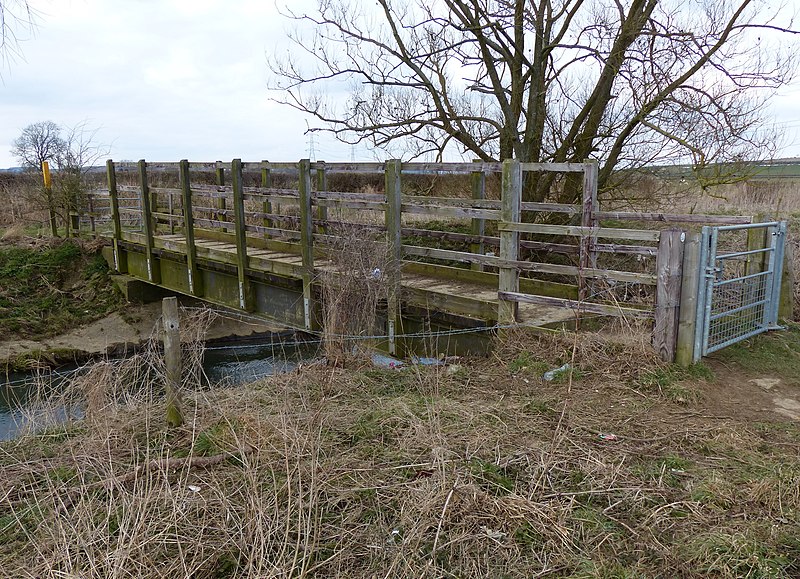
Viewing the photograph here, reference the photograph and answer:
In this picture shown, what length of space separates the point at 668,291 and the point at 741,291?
142 cm

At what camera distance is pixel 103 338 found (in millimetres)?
14508

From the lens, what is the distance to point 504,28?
10.8 metres

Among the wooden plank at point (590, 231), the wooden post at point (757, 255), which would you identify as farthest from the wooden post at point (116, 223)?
the wooden post at point (757, 255)

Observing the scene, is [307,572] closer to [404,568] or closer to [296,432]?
[404,568]

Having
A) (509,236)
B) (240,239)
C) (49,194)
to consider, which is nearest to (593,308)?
(509,236)

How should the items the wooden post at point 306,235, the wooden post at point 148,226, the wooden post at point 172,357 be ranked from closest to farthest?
the wooden post at point 172,357, the wooden post at point 306,235, the wooden post at point 148,226

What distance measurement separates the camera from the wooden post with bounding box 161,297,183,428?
15.6 feet

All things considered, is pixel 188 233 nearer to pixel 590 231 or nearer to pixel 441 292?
pixel 441 292

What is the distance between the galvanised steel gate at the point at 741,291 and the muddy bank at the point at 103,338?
27.1ft

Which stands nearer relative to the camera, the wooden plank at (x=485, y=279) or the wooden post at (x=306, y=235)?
the wooden plank at (x=485, y=279)

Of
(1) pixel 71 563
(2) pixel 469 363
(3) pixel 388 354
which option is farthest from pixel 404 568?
(3) pixel 388 354

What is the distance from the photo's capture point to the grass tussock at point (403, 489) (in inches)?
127

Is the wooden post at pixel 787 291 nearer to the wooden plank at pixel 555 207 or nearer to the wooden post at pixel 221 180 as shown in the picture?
the wooden plank at pixel 555 207

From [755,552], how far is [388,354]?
5815 millimetres
